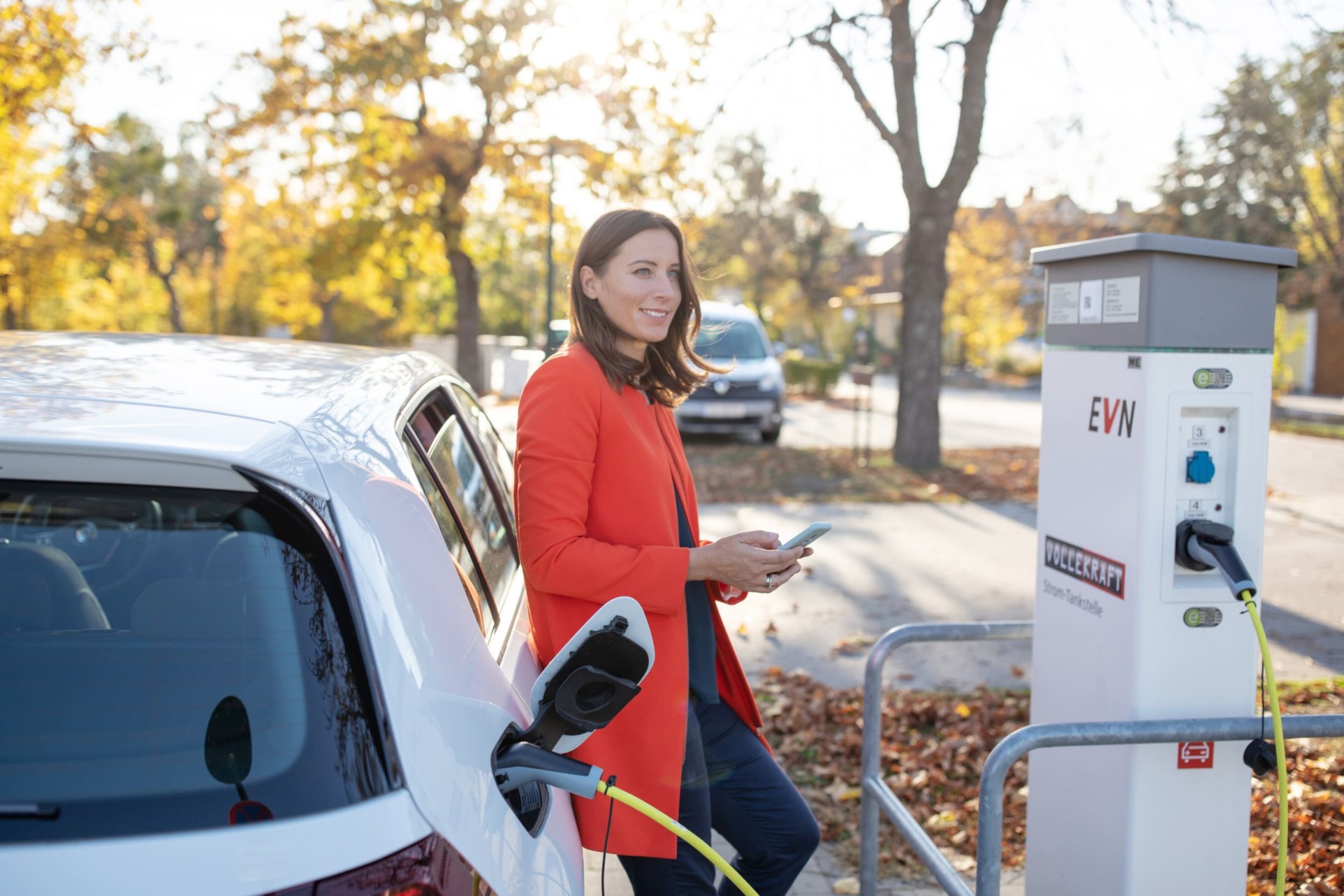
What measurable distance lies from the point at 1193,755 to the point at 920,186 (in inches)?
436

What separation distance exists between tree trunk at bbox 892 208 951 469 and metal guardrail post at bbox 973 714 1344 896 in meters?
11.1

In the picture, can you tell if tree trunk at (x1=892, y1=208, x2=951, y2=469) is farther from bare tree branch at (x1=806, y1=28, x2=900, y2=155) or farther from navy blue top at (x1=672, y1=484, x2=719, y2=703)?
navy blue top at (x1=672, y1=484, x2=719, y2=703)

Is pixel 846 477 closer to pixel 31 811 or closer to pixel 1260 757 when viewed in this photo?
pixel 1260 757

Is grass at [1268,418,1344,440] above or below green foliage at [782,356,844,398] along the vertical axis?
below

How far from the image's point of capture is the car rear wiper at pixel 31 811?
4.28ft

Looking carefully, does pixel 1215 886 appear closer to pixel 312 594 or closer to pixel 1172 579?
pixel 1172 579

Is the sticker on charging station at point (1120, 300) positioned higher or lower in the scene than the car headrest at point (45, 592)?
higher

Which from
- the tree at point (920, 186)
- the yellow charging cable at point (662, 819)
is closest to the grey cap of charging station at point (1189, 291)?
the yellow charging cable at point (662, 819)

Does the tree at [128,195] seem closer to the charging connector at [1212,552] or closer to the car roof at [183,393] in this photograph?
the car roof at [183,393]

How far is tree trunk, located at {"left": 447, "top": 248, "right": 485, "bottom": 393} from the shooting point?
18688mm

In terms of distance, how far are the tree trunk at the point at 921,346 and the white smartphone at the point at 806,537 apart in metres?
11.3

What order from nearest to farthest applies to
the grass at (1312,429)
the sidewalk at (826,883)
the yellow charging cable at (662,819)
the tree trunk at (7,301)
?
the yellow charging cable at (662,819) < the sidewalk at (826,883) < the grass at (1312,429) < the tree trunk at (7,301)

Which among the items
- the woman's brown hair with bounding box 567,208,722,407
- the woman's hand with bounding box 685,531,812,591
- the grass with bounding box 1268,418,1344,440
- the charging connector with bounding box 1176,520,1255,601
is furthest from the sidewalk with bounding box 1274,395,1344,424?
the woman's hand with bounding box 685,531,812,591

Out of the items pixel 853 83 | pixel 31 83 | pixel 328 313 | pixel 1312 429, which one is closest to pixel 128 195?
pixel 328 313
